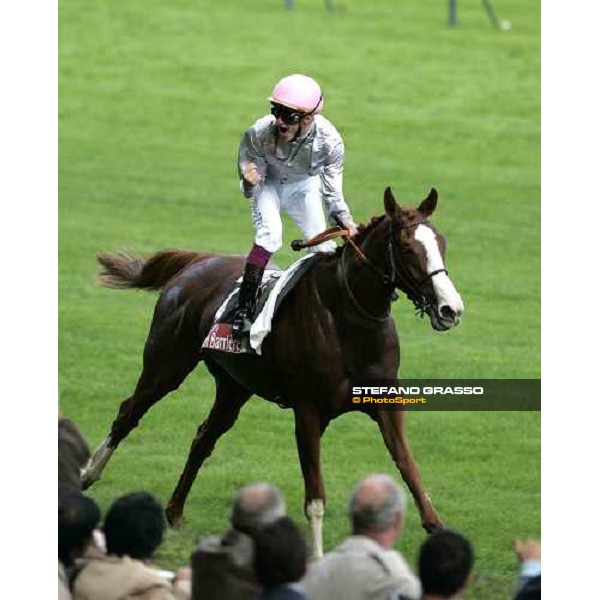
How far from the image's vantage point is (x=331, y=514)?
40.5 feet

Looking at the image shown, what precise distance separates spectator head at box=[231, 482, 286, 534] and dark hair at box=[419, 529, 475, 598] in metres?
0.69

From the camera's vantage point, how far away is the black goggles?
35.8 feet

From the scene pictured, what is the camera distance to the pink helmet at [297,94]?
35.6 ft

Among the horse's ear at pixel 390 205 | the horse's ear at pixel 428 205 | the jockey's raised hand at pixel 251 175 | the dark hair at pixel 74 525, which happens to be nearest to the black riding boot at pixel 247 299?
the jockey's raised hand at pixel 251 175

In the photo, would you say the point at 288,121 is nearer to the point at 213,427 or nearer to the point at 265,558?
the point at 213,427

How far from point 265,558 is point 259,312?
4131 mm

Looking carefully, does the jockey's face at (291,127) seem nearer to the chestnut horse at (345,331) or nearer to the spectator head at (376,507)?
the chestnut horse at (345,331)

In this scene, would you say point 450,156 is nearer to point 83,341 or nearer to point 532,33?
point 532,33

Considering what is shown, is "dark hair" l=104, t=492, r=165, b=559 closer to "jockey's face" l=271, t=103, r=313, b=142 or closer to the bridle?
the bridle

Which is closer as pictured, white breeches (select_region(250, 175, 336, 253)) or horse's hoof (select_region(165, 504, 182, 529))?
white breeches (select_region(250, 175, 336, 253))

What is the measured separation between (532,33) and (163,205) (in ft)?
26.7

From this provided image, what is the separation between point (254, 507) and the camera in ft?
26.0

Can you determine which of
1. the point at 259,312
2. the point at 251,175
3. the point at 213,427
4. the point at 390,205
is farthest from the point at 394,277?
the point at 213,427

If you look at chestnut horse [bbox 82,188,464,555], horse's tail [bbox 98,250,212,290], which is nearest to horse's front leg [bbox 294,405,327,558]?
chestnut horse [bbox 82,188,464,555]
